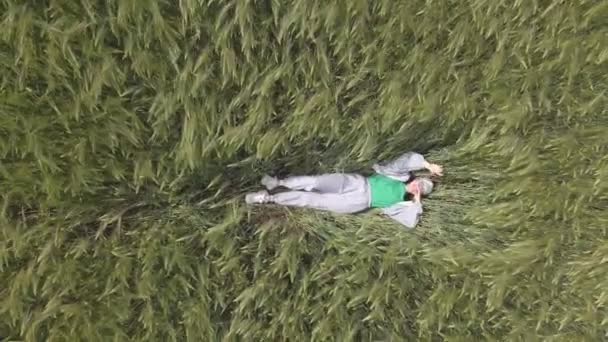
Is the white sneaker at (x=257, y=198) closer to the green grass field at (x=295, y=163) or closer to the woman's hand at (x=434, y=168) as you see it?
the green grass field at (x=295, y=163)

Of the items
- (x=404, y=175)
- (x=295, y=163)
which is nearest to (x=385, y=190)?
(x=404, y=175)

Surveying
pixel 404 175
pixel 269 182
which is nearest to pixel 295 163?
pixel 269 182

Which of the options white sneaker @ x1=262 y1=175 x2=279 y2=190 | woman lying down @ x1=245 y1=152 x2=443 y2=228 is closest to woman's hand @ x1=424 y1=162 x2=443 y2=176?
woman lying down @ x1=245 y1=152 x2=443 y2=228

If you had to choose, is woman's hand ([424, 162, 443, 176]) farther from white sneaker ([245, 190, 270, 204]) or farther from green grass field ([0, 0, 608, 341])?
white sneaker ([245, 190, 270, 204])

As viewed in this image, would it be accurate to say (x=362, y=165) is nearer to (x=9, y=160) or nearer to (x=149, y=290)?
(x=149, y=290)

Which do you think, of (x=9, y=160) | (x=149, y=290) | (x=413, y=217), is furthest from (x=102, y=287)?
(x=413, y=217)

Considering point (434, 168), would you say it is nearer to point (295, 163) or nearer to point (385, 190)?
point (385, 190)
